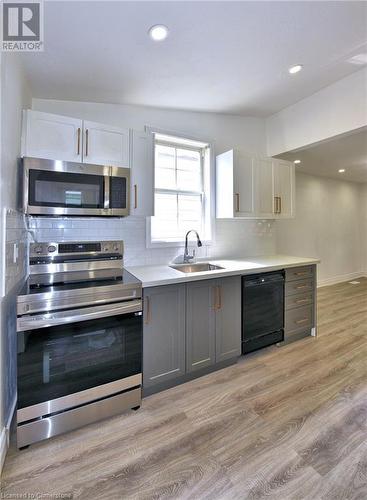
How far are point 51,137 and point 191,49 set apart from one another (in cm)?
129

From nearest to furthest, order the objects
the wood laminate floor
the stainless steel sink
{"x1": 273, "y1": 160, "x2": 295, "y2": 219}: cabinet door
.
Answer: the wood laminate floor → the stainless steel sink → {"x1": 273, "y1": 160, "x2": 295, "y2": 219}: cabinet door

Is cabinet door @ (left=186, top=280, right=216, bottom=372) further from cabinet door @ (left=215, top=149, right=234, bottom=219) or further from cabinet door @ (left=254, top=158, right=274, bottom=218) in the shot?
cabinet door @ (left=254, top=158, right=274, bottom=218)

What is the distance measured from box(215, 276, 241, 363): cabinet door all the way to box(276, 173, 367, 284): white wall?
2.83 metres

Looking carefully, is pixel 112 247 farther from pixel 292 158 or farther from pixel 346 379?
pixel 292 158

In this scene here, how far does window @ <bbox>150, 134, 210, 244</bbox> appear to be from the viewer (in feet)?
9.35

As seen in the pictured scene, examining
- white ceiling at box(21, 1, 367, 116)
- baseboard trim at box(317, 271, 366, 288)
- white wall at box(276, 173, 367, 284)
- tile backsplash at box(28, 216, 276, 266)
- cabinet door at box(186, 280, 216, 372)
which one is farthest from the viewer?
baseboard trim at box(317, 271, 366, 288)

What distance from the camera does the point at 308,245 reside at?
17.4 ft

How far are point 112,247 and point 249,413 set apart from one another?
5.55 feet

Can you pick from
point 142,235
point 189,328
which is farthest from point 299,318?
point 142,235

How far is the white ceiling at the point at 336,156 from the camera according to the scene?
3.33 m

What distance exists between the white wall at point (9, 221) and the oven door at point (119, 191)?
2.22 ft

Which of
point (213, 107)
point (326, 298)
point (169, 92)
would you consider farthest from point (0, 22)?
point (326, 298)

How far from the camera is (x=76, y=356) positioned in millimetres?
1599

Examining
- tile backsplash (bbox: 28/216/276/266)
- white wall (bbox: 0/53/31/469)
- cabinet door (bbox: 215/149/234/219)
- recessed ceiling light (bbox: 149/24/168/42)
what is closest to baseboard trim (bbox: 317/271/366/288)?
tile backsplash (bbox: 28/216/276/266)
